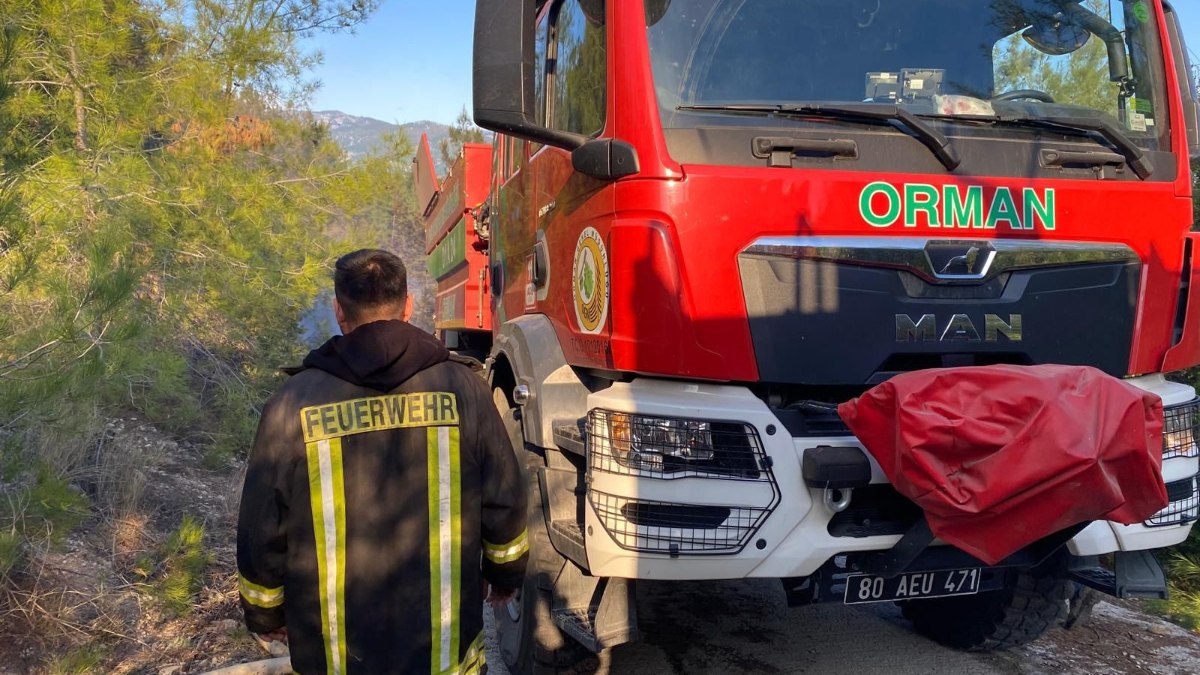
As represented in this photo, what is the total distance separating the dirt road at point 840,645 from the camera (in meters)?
3.90

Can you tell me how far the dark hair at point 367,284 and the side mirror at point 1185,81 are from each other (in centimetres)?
295

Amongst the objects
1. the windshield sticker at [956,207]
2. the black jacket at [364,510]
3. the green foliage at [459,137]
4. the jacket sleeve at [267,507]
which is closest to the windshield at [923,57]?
the windshield sticker at [956,207]

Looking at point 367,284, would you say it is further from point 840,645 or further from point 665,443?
point 840,645

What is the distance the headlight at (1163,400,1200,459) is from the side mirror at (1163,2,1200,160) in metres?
0.99

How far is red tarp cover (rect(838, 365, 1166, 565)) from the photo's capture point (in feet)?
7.75

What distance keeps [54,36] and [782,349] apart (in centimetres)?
367

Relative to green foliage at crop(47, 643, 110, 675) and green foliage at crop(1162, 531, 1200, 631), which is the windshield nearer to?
green foliage at crop(1162, 531, 1200, 631)

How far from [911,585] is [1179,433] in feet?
3.37

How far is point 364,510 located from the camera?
2090 mm

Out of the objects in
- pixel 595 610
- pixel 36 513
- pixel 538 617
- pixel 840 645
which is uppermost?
pixel 36 513

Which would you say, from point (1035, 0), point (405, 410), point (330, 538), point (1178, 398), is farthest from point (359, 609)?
point (1035, 0)

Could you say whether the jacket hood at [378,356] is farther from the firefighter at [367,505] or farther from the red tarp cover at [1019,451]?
the red tarp cover at [1019,451]

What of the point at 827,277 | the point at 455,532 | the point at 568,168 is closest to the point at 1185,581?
the point at 827,277

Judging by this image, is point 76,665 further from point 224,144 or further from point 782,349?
point 224,144
